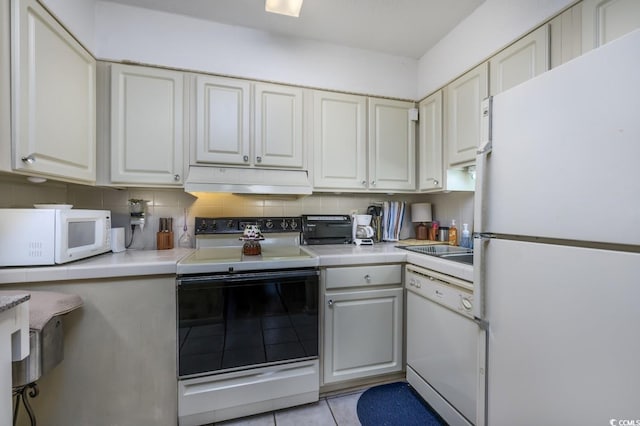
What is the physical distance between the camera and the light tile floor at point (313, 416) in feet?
4.80

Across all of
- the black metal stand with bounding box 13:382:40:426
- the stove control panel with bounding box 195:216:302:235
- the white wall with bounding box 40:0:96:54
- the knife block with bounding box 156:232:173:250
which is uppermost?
the white wall with bounding box 40:0:96:54

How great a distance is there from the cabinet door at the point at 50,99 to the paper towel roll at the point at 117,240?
37 centimetres

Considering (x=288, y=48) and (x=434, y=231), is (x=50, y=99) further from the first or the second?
(x=434, y=231)

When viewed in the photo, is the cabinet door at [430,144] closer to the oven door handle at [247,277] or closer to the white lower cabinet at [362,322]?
the white lower cabinet at [362,322]

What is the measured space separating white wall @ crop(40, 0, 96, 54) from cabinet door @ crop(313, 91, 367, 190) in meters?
1.42

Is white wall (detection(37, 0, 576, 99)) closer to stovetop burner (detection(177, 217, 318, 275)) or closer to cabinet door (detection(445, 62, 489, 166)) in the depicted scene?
cabinet door (detection(445, 62, 489, 166))

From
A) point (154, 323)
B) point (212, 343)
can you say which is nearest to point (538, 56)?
point (212, 343)

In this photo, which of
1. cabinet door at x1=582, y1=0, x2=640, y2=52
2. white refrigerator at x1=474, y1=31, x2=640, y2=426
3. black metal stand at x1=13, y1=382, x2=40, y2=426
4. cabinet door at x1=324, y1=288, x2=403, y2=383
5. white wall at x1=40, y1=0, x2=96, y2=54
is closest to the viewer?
white refrigerator at x1=474, y1=31, x2=640, y2=426

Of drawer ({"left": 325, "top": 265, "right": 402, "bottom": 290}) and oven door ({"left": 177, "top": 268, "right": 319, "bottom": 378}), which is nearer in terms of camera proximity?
oven door ({"left": 177, "top": 268, "right": 319, "bottom": 378})

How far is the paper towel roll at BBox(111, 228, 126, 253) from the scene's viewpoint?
1.72 meters

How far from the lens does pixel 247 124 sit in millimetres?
1848

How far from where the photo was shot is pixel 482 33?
166cm

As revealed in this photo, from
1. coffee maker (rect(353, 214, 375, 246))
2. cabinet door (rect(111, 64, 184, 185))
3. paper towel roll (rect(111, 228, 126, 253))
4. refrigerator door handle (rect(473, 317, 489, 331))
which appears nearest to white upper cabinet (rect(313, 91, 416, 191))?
coffee maker (rect(353, 214, 375, 246))

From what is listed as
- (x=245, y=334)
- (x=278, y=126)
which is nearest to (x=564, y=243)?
(x=245, y=334)
